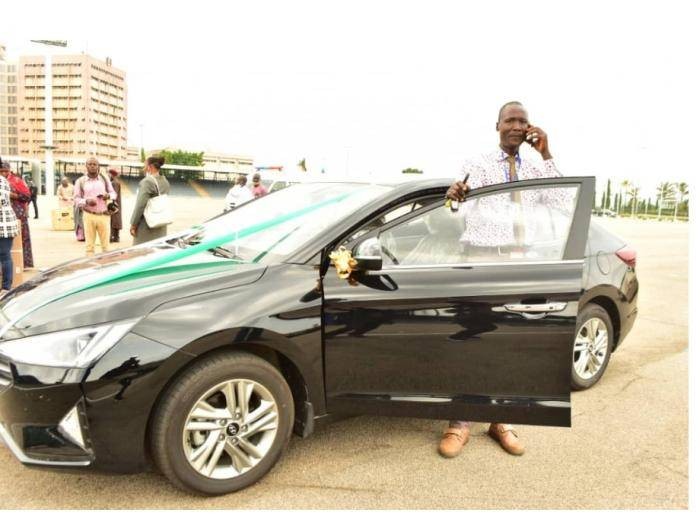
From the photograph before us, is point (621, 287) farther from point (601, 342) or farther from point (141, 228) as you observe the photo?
point (141, 228)

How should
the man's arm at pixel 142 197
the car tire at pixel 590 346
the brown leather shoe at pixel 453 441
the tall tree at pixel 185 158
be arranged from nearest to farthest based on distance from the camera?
1. the brown leather shoe at pixel 453 441
2. the car tire at pixel 590 346
3. the man's arm at pixel 142 197
4. the tall tree at pixel 185 158

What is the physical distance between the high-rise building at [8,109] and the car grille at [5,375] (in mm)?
152925

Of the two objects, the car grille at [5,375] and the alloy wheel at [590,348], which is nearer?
the car grille at [5,375]

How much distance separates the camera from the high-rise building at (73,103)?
116 meters

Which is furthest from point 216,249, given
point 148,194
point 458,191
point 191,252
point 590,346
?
point 148,194

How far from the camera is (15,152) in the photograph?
136m

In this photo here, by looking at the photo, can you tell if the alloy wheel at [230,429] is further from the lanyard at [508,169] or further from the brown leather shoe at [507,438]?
the lanyard at [508,169]

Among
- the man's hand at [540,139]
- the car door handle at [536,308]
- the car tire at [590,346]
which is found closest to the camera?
the car door handle at [536,308]

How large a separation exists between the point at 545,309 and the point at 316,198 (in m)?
1.58

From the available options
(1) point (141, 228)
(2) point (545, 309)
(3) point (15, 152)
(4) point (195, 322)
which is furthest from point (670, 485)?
(3) point (15, 152)

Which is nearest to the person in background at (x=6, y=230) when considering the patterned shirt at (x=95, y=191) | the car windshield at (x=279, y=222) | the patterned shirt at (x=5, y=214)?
the patterned shirt at (x=5, y=214)

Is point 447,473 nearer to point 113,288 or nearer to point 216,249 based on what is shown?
point 216,249

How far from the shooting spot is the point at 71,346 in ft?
7.75

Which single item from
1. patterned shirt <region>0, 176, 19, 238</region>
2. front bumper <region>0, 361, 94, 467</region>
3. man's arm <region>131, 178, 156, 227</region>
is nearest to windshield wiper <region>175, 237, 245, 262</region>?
front bumper <region>0, 361, 94, 467</region>
